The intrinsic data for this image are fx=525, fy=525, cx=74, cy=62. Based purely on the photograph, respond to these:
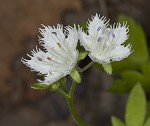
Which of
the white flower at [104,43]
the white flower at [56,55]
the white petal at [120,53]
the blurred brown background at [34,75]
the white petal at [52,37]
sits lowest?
the blurred brown background at [34,75]

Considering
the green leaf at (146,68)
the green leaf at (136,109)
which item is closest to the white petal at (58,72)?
the green leaf at (136,109)

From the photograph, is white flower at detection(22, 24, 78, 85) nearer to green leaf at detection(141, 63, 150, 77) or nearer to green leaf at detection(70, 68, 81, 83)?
green leaf at detection(70, 68, 81, 83)

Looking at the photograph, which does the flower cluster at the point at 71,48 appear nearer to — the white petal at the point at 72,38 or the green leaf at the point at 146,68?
the white petal at the point at 72,38

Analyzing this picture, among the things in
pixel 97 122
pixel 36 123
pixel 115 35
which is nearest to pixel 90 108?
pixel 97 122

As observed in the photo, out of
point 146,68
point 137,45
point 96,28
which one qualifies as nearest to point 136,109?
point 146,68

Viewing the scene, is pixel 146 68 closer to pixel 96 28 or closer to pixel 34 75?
pixel 96 28

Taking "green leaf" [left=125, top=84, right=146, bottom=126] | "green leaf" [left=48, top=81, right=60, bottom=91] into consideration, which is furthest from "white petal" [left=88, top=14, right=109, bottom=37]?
"green leaf" [left=125, top=84, right=146, bottom=126]
